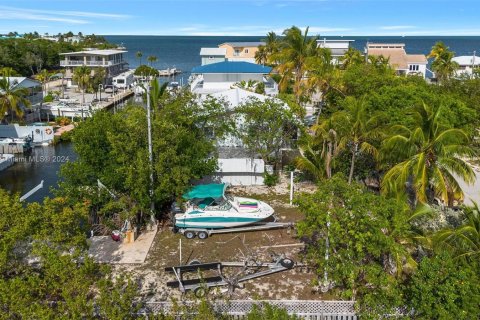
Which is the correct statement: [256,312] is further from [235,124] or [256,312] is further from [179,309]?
[235,124]

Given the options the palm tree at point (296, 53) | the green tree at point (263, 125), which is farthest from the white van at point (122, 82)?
the green tree at point (263, 125)

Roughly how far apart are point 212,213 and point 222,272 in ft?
10.8

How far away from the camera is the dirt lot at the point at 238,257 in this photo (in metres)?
14.1

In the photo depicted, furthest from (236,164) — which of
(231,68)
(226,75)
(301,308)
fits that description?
(231,68)

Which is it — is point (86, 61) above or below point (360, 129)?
above

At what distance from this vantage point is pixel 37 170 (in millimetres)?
32562

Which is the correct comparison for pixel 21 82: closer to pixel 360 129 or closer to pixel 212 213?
pixel 212 213

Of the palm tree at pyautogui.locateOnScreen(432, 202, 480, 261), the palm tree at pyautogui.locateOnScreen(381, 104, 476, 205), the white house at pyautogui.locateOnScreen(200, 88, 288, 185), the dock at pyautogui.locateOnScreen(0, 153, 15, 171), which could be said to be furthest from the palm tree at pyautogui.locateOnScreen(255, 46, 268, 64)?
the palm tree at pyautogui.locateOnScreen(432, 202, 480, 261)

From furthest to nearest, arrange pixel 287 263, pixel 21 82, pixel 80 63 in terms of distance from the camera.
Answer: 1. pixel 80 63
2. pixel 21 82
3. pixel 287 263

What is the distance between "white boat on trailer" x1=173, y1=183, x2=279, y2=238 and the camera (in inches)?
713

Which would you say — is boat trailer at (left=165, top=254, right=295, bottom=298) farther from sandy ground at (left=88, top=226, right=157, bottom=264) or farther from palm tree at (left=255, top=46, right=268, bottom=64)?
palm tree at (left=255, top=46, right=268, bottom=64)

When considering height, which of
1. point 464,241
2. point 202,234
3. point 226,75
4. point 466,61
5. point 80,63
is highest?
point 466,61

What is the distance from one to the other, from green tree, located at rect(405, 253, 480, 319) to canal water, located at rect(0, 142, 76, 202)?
22.4 meters

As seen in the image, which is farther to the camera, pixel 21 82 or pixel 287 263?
pixel 21 82
